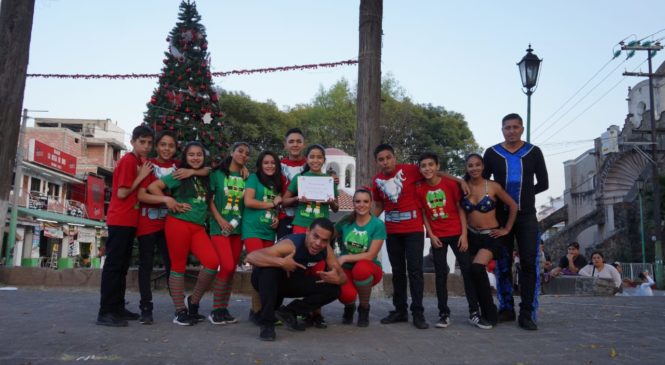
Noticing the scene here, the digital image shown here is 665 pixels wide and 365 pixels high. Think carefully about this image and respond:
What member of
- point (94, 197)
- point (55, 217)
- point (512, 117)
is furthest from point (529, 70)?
A: point (94, 197)

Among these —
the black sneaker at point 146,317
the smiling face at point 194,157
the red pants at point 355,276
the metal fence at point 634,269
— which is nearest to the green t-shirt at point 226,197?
the smiling face at point 194,157

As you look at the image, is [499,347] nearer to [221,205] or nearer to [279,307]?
[279,307]

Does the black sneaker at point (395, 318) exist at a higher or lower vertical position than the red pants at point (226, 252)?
lower

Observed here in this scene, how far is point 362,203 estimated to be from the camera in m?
5.77

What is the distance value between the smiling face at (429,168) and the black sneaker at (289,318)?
204 cm

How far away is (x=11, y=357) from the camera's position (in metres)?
3.84

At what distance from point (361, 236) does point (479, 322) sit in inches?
58.8

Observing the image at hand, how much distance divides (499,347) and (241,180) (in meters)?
3.16

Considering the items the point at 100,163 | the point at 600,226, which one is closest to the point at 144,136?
the point at 600,226

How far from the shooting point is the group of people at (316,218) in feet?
18.2

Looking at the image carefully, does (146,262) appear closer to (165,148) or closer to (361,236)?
(165,148)

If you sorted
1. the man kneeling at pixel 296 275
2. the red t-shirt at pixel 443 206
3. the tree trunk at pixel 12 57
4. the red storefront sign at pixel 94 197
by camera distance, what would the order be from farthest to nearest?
1. the red storefront sign at pixel 94 197
2. the tree trunk at pixel 12 57
3. the red t-shirt at pixel 443 206
4. the man kneeling at pixel 296 275

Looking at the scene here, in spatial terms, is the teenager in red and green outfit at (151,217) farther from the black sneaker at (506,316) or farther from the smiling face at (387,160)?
the black sneaker at (506,316)

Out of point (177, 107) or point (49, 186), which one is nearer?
point (177, 107)
